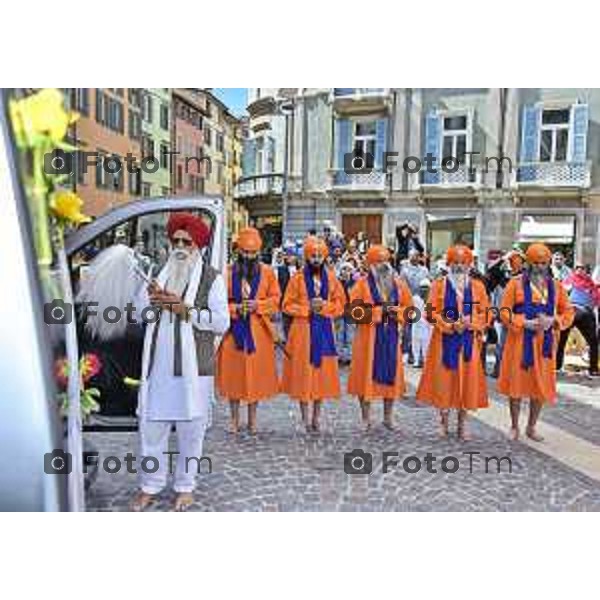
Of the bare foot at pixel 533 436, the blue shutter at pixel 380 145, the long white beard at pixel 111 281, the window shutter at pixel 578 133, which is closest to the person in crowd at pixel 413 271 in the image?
the blue shutter at pixel 380 145

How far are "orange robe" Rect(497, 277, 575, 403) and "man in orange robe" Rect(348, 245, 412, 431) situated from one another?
0.67 meters

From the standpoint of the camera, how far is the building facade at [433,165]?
11.0 ft

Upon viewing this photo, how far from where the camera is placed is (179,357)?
10.1 feet

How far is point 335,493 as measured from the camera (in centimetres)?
331

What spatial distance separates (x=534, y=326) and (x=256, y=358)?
6.07 ft

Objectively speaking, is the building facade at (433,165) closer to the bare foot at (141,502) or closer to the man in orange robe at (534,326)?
the man in orange robe at (534,326)

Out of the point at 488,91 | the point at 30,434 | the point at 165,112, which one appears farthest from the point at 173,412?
the point at 488,91

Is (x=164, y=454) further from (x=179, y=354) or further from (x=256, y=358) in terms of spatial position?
(x=256, y=358)

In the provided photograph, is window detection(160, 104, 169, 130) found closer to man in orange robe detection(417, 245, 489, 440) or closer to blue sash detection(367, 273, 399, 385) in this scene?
blue sash detection(367, 273, 399, 385)

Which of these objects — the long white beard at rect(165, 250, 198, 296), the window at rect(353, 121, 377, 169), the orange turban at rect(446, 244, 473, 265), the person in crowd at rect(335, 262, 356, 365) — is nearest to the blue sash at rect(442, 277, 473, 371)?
Result: the orange turban at rect(446, 244, 473, 265)

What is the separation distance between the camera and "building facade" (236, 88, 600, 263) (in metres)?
3.36

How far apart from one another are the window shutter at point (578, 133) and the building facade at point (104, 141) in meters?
2.36
